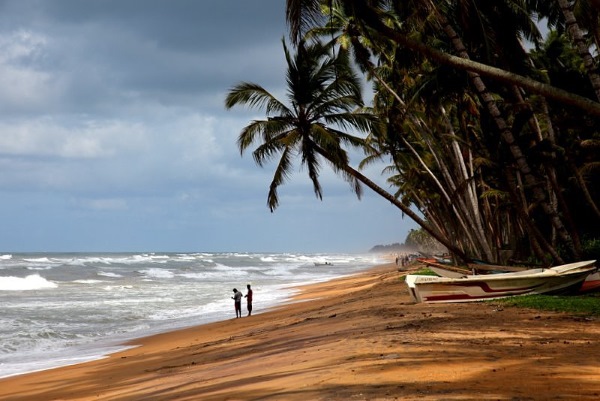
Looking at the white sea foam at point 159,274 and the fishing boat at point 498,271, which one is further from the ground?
the white sea foam at point 159,274

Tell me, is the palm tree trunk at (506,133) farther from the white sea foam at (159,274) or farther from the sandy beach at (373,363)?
the white sea foam at (159,274)

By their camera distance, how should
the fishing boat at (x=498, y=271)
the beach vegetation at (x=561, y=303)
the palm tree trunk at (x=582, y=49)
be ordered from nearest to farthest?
the palm tree trunk at (x=582, y=49), the beach vegetation at (x=561, y=303), the fishing boat at (x=498, y=271)

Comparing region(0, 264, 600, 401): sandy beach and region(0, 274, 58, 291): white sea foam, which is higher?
region(0, 274, 58, 291): white sea foam

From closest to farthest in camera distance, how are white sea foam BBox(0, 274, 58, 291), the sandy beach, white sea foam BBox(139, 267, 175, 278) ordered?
the sandy beach → white sea foam BBox(0, 274, 58, 291) → white sea foam BBox(139, 267, 175, 278)

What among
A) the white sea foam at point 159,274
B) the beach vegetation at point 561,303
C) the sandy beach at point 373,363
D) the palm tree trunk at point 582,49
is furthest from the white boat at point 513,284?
the white sea foam at point 159,274

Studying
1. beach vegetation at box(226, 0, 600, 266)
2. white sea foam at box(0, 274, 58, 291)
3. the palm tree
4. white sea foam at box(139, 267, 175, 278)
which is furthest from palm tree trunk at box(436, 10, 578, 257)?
white sea foam at box(139, 267, 175, 278)

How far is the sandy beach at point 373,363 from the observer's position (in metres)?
5.47

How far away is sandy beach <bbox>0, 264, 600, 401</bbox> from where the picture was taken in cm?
547

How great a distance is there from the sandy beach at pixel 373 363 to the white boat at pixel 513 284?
407mm

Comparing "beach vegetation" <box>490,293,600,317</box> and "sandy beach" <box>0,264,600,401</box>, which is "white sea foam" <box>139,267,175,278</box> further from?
"beach vegetation" <box>490,293,600,317</box>

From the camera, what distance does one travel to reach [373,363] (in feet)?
22.1

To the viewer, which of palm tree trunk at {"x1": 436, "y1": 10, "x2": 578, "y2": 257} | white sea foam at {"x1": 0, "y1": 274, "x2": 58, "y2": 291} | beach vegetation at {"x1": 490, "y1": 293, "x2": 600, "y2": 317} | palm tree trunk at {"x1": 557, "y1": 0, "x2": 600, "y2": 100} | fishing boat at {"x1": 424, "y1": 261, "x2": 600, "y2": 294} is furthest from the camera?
white sea foam at {"x1": 0, "y1": 274, "x2": 58, "y2": 291}

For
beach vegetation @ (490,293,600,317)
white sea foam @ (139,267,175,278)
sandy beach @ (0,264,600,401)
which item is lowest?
sandy beach @ (0,264,600,401)

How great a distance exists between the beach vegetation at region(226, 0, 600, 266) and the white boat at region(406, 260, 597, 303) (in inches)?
25.5
